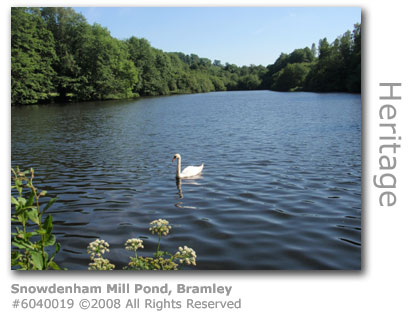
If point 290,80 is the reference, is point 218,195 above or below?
below

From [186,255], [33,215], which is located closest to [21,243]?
[33,215]

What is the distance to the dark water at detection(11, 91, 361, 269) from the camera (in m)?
6.01

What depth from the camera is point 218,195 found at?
932 cm

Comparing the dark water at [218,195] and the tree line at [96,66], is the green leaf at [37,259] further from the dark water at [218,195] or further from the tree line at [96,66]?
the tree line at [96,66]

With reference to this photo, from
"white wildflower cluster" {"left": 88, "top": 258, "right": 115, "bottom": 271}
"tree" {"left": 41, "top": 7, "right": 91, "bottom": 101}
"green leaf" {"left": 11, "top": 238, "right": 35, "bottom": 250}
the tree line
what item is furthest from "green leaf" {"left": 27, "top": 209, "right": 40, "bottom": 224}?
"tree" {"left": 41, "top": 7, "right": 91, "bottom": 101}

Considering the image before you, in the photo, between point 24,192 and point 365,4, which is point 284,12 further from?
point 24,192

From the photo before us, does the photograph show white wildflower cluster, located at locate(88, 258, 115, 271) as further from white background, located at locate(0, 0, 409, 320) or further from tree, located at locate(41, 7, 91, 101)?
tree, located at locate(41, 7, 91, 101)

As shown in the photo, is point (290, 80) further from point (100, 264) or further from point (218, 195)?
point (100, 264)

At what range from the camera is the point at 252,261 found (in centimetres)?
562

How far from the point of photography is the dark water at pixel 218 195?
6.01 m

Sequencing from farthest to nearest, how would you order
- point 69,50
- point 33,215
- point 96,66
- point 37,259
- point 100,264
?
point 96,66
point 69,50
point 100,264
point 37,259
point 33,215

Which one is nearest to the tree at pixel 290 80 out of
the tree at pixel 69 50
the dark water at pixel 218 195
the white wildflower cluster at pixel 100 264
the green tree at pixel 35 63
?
the tree at pixel 69 50
